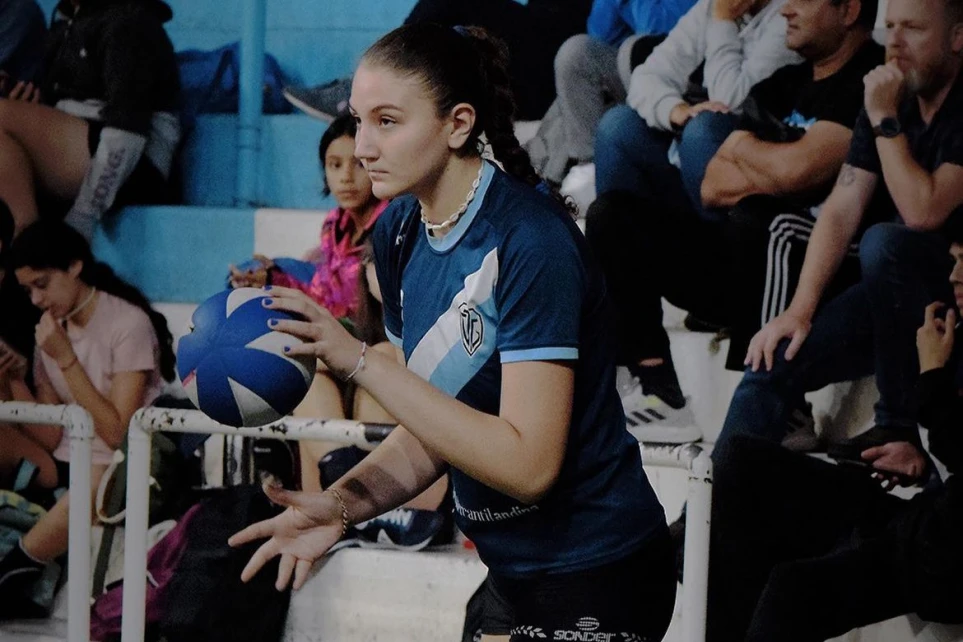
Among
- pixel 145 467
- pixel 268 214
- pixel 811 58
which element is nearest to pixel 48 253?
pixel 268 214

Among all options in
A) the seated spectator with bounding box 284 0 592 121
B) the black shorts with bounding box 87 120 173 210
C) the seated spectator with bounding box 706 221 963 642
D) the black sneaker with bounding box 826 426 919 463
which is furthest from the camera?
the black shorts with bounding box 87 120 173 210

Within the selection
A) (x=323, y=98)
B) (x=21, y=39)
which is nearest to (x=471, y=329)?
(x=323, y=98)

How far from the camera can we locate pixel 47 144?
5.15m

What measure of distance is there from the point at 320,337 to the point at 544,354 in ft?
0.99

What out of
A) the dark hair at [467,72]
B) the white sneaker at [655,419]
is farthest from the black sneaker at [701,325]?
the dark hair at [467,72]

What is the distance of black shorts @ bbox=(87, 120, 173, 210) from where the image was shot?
518 centimetres

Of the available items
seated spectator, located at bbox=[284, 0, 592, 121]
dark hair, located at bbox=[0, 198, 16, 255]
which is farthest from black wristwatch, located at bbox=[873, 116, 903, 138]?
dark hair, located at bbox=[0, 198, 16, 255]

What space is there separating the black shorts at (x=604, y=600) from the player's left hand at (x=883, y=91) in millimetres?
1964

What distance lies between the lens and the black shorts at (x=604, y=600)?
1878 millimetres

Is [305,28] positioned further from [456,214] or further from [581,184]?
[456,214]

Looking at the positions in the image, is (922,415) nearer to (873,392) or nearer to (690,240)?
(873,392)

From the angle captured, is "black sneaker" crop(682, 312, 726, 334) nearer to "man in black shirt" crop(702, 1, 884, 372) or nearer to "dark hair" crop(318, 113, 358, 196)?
"man in black shirt" crop(702, 1, 884, 372)

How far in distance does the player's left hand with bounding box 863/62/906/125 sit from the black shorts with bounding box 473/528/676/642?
196 cm

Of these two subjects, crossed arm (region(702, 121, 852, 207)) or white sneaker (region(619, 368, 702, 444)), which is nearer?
crossed arm (region(702, 121, 852, 207))
